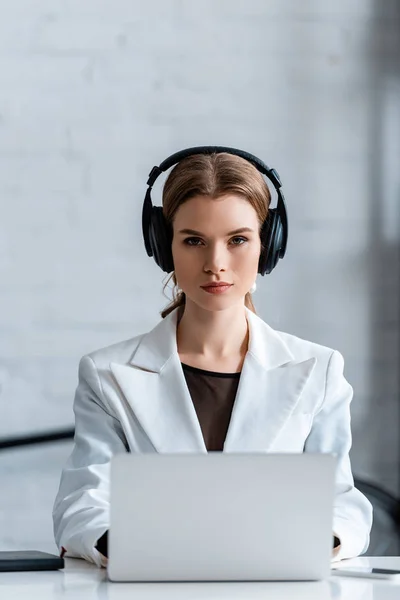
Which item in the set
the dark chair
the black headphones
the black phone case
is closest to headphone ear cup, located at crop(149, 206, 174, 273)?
the black headphones

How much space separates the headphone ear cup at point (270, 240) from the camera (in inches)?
66.3

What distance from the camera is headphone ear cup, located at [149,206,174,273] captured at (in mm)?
1674

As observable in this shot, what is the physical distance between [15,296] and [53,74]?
583 millimetres

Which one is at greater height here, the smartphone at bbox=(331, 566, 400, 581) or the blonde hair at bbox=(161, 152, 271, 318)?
the blonde hair at bbox=(161, 152, 271, 318)

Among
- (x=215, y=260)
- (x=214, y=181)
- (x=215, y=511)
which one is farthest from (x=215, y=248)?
(x=215, y=511)

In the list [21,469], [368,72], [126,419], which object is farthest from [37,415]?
[368,72]

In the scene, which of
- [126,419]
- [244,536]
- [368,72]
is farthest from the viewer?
[368,72]

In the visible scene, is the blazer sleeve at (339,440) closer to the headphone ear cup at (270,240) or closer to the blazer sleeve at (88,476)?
the headphone ear cup at (270,240)

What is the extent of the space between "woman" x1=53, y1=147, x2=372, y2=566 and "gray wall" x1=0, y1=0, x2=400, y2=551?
795 millimetres

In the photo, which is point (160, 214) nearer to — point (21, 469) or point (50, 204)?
point (50, 204)

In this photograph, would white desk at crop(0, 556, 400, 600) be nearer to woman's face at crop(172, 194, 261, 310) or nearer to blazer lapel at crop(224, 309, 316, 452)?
blazer lapel at crop(224, 309, 316, 452)

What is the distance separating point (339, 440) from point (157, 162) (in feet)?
3.65

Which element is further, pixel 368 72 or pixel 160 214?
pixel 368 72

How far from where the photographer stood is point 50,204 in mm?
2484
